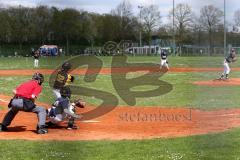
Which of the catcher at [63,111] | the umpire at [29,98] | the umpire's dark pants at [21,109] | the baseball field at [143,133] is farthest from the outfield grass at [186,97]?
the umpire at [29,98]

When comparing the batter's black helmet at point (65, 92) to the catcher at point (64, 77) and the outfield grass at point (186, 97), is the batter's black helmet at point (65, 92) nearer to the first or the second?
the catcher at point (64, 77)

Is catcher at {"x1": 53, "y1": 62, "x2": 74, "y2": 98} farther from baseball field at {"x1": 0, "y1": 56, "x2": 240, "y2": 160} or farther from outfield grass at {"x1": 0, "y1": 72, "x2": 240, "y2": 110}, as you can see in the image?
outfield grass at {"x1": 0, "y1": 72, "x2": 240, "y2": 110}

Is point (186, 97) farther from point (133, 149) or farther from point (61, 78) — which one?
point (133, 149)

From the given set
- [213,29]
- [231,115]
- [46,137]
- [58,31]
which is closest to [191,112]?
[231,115]

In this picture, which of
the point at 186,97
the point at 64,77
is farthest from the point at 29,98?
the point at 186,97

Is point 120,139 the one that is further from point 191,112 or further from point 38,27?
point 191,112

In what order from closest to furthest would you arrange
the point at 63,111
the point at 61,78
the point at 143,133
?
the point at 143,133 < the point at 63,111 < the point at 61,78

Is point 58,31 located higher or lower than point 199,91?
higher

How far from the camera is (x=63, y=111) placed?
9398 mm

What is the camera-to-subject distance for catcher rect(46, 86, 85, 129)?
9.34 m

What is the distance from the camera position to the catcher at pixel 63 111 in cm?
934

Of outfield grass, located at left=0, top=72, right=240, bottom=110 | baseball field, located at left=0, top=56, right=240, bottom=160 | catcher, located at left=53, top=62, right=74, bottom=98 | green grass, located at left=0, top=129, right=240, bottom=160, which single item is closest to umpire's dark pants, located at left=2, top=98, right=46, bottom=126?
baseball field, located at left=0, top=56, right=240, bottom=160

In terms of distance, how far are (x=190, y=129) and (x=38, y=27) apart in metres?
4.32

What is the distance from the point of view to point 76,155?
23.4ft
